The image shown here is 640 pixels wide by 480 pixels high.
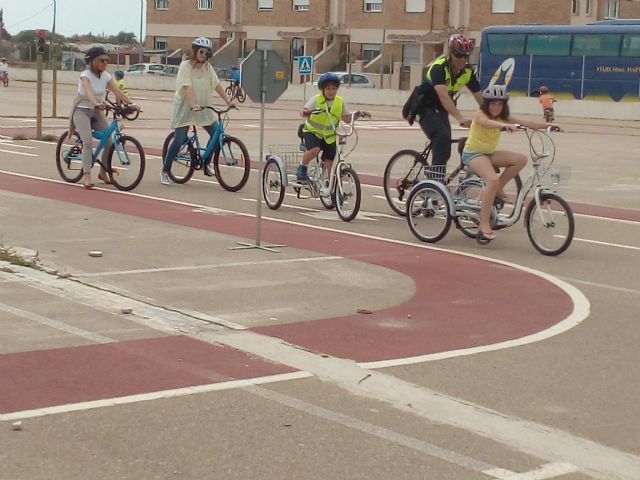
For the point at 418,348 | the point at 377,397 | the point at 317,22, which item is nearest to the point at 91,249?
the point at 418,348

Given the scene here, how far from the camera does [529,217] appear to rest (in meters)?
12.1

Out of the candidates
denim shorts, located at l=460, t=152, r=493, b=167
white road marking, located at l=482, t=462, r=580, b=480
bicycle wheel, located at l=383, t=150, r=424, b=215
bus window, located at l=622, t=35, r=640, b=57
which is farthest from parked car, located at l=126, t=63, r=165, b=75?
white road marking, located at l=482, t=462, r=580, b=480

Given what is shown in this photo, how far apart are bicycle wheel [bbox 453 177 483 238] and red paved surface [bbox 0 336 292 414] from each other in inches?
213

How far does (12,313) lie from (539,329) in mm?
3582

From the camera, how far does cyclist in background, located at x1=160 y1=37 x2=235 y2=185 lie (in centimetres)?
1636

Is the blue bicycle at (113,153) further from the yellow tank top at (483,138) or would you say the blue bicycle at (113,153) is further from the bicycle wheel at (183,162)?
the yellow tank top at (483,138)

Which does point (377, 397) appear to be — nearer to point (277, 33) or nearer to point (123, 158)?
point (123, 158)

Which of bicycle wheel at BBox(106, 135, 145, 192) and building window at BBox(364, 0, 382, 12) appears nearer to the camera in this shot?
bicycle wheel at BBox(106, 135, 145, 192)

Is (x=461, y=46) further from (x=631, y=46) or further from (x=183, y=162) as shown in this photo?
(x=631, y=46)

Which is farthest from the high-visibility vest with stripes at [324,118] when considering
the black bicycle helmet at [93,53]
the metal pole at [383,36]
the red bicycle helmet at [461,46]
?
the metal pole at [383,36]

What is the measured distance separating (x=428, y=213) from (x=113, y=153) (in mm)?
5496

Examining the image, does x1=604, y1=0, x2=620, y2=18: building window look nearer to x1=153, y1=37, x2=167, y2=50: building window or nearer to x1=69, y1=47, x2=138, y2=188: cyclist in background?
x1=153, y1=37, x2=167, y2=50: building window

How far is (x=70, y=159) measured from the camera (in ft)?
55.2

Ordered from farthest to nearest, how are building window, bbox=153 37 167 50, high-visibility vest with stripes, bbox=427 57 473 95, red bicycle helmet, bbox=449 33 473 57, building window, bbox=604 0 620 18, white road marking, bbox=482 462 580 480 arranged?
building window, bbox=153 37 167 50 → building window, bbox=604 0 620 18 → high-visibility vest with stripes, bbox=427 57 473 95 → red bicycle helmet, bbox=449 33 473 57 → white road marking, bbox=482 462 580 480
